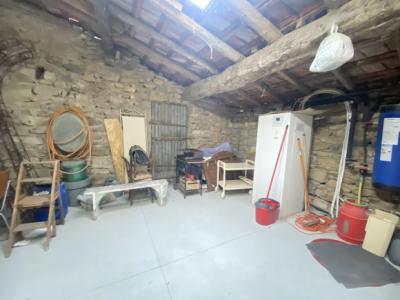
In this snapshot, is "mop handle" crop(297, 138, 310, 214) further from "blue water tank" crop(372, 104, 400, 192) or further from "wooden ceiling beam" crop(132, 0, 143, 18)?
"wooden ceiling beam" crop(132, 0, 143, 18)

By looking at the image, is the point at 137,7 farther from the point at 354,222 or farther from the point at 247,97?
the point at 354,222

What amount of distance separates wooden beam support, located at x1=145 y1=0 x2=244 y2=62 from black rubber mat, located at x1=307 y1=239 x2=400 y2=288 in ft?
9.19

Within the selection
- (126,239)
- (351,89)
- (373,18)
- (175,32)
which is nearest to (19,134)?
(126,239)

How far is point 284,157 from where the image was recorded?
2.75 meters

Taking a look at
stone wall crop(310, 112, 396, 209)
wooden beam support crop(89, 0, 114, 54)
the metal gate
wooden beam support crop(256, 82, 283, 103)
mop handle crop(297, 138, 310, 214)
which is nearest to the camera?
wooden beam support crop(89, 0, 114, 54)

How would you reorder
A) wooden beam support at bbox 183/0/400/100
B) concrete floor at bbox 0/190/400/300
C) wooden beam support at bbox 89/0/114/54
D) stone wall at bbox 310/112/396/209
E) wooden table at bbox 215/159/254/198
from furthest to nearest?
1. wooden table at bbox 215/159/254/198
2. stone wall at bbox 310/112/396/209
3. wooden beam support at bbox 89/0/114/54
4. concrete floor at bbox 0/190/400/300
5. wooden beam support at bbox 183/0/400/100

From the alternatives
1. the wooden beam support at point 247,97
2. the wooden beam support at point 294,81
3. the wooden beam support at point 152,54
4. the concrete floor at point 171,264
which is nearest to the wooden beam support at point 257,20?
the wooden beam support at point 294,81

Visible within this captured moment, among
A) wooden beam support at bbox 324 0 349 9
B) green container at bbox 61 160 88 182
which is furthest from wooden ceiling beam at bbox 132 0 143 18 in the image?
green container at bbox 61 160 88 182

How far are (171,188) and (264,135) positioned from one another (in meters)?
2.47

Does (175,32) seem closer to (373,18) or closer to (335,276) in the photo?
(373,18)

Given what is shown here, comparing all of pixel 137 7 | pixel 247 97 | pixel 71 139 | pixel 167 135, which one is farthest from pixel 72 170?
pixel 247 97

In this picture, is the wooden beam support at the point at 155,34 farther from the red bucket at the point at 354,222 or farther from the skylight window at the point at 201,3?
the red bucket at the point at 354,222

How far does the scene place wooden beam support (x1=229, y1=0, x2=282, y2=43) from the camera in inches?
67.8

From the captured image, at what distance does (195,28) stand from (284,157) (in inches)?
89.7
